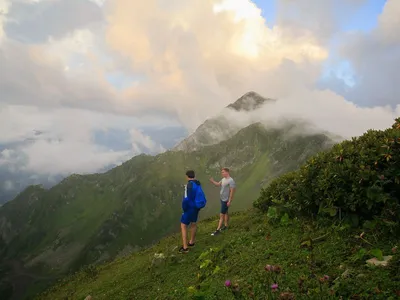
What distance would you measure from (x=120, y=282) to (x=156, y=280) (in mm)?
3255

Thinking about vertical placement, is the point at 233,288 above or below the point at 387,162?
below

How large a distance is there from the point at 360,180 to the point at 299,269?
11.6 ft

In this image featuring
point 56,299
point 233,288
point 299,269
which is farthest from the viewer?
point 56,299

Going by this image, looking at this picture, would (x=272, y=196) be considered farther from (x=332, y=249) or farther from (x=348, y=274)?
(x=348, y=274)

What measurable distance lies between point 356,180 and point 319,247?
2.46 metres

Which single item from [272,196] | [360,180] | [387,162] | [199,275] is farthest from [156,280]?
[387,162]

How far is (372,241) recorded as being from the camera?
367 inches

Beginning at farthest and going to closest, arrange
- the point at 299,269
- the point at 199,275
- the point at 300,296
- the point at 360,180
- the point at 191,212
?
the point at 191,212, the point at 199,275, the point at 360,180, the point at 299,269, the point at 300,296

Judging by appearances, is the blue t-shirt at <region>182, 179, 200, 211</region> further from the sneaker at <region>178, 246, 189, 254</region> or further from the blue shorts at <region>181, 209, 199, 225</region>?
the sneaker at <region>178, 246, 189, 254</region>

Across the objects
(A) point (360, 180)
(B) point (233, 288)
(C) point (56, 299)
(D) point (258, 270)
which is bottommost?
(C) point (56, 299)

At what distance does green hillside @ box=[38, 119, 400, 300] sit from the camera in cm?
755

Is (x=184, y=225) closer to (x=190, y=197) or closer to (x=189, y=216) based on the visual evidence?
(x=189, y=216)

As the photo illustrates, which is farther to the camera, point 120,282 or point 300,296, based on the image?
point 120,282

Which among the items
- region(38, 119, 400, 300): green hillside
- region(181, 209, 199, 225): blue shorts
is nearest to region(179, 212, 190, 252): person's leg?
region(181, 209, 199, 225): blue shorts
